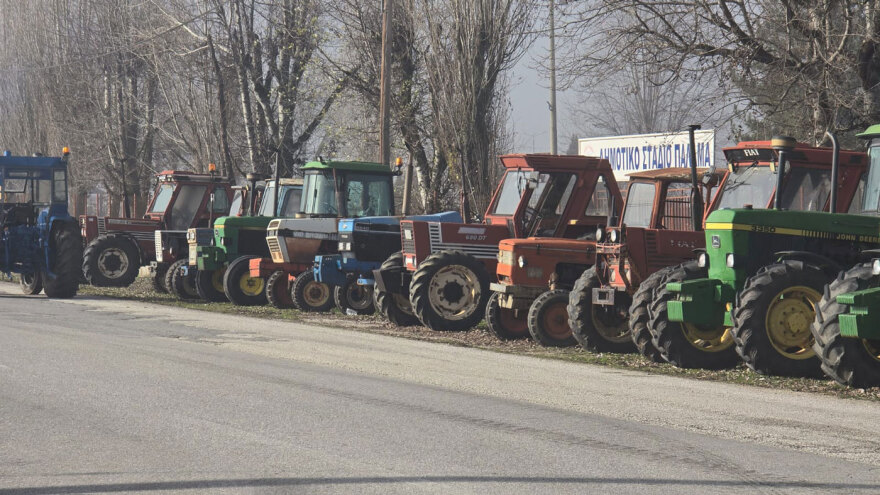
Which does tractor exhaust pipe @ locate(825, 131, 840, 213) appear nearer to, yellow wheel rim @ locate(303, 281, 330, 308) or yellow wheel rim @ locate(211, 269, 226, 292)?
yellow wheel rim @ locate(303, 281, 330, 308)

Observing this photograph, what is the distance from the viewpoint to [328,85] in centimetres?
3569

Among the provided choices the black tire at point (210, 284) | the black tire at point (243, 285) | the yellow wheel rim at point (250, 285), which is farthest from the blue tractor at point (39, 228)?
the yellow wheel rim at point (250, 285)

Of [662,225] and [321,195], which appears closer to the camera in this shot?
[662,225]

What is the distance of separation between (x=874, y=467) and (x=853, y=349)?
3617 millimetres

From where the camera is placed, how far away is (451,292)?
18.2 meters

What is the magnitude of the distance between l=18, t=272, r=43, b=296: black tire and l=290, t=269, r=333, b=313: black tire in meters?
6.33

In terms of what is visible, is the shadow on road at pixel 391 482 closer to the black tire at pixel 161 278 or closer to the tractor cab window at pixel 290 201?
the tractor cab window at pixel 290 201

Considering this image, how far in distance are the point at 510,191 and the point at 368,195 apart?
5969 mm

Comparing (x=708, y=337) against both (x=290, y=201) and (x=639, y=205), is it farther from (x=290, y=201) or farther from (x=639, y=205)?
(x=290, y=201)

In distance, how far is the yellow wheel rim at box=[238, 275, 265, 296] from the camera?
24.8 meters

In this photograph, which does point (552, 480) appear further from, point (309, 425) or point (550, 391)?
point (550, 391)

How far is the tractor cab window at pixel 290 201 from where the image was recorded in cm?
2622

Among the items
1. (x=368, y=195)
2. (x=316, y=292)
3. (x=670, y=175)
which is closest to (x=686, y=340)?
(x=670, y=175)

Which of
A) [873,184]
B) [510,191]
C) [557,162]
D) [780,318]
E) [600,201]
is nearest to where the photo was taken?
[780,318]
